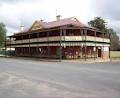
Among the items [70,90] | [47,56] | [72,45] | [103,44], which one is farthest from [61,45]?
[70,90]

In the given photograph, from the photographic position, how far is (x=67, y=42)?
4750 centimetres

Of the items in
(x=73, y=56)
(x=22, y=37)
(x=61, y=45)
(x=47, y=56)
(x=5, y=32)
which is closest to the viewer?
(x=61, y=45)

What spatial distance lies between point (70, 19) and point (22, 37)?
16.5 meters

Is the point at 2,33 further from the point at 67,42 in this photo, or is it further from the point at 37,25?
the point at 67,42

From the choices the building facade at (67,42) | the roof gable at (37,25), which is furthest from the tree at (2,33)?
the roof gable at (37,25)

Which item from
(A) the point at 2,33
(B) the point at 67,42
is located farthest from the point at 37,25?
(A) the point at 2,33

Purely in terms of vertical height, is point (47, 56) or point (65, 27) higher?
point (65, 27)

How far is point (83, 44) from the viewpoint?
47812 millimetres

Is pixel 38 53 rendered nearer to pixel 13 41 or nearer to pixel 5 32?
pixel 13 41

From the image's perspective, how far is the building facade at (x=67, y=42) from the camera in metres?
47.7

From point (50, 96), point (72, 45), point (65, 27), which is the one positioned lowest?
point (50, 96)

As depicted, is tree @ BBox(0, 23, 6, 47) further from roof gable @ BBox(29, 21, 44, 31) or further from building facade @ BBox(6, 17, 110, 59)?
roof gable @ BBox(29, 21, 44, 31)

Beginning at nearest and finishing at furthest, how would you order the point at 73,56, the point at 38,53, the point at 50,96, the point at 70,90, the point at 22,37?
the point at 50,96, the point at 70,90, the point at 73,56, the point at 38,53, the point at 22,37

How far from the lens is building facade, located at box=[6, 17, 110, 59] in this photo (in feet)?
156
